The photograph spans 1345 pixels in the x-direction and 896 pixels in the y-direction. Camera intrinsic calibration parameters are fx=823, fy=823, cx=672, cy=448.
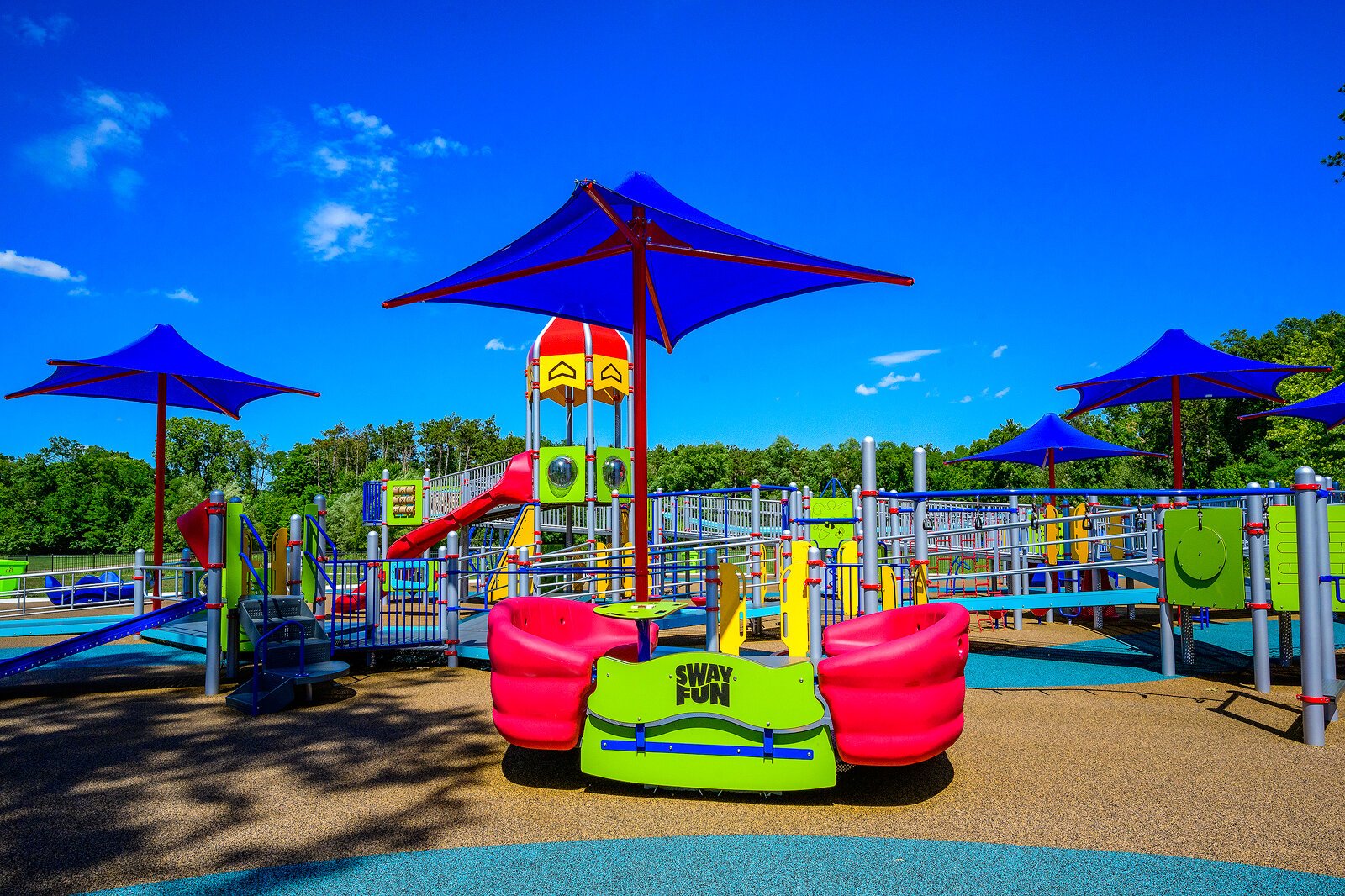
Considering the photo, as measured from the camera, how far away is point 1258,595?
7598 millimetres

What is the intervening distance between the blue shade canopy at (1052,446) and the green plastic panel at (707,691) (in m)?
14.7

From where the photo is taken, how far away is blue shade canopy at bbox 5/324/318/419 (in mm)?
10492

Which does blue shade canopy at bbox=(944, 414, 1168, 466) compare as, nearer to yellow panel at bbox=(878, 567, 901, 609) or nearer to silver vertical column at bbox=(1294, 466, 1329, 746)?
yellow panel at bbox=(878, 567, 901, 609)

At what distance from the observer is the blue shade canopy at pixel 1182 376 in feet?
38.8

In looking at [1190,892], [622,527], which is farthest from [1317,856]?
[622,527]

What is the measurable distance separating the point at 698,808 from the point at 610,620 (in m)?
2.57

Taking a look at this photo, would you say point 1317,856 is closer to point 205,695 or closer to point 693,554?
point 205,695

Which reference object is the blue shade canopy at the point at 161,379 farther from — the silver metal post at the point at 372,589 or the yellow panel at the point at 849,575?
the yellow panel at the point at 849,575

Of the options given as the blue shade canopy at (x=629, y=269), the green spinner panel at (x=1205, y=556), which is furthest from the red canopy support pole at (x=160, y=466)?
the green spinner panel at (x=1205, y=556)

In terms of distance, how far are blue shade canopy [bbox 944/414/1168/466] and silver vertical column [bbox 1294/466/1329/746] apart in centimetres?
1218

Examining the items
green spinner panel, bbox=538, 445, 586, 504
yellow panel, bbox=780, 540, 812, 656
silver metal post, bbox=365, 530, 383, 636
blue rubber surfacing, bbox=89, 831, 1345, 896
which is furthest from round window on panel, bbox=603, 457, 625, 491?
blue rubber surfacing, bbox=89, 831, 1345, 896

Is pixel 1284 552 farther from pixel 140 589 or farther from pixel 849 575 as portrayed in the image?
pixel 140 589

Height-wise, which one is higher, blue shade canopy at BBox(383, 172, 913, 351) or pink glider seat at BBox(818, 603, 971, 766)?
blue shade canopy at BBox(383, 172, 913, 351)

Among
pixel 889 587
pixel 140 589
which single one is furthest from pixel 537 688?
pixel 140 589
